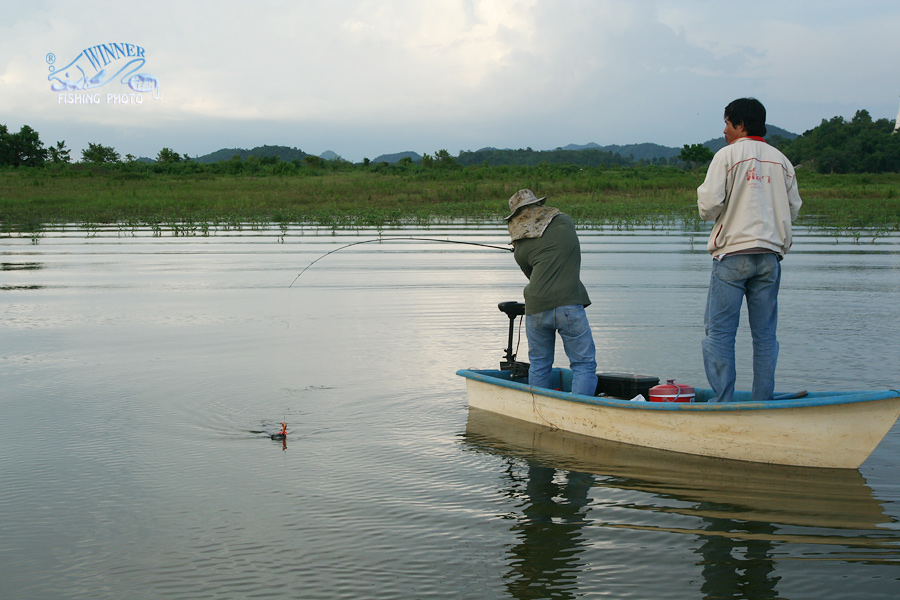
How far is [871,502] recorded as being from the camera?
507cm

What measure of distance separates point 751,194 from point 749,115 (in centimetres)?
56

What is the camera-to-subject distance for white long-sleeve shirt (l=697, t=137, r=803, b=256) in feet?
18.0

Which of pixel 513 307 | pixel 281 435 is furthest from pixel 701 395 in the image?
pixel 281 435

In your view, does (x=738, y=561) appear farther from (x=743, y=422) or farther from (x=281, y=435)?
(x=281, y=435)

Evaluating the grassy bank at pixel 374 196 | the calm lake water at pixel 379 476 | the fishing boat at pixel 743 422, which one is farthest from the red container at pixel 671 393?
the grassy bank at pixel 374 196

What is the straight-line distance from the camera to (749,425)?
5.59m

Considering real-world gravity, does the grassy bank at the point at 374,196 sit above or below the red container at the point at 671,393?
above

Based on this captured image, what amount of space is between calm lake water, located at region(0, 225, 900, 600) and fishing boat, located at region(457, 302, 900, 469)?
130mm

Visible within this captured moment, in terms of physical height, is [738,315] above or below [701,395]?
above

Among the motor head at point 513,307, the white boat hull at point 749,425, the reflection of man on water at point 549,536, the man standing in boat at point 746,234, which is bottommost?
the reflection of man on water at point 549,536

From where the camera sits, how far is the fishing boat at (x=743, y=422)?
522 centimetres

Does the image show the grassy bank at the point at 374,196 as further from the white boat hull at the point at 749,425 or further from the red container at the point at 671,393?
the red container at the point at 671,393

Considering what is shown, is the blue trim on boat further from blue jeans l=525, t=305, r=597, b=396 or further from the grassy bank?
the grassy bank

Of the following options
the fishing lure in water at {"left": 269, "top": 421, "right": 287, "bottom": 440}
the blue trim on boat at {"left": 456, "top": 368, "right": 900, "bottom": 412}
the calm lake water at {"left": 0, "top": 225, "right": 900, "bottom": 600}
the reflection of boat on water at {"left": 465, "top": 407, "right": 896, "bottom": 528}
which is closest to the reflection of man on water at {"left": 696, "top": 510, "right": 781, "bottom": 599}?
the calm lake water at {"left": 0, "top": 225, "right": 900, "bottom": 600}
